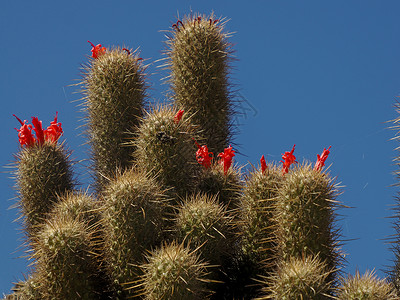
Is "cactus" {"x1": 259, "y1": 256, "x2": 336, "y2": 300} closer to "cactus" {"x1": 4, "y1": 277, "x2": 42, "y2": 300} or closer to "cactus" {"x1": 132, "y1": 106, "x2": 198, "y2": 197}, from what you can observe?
"cactus" {"x1": 132, "y1": 106, "x2": 198, "y2": 197}

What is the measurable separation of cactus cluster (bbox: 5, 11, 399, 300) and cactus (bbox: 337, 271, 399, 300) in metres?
0.01

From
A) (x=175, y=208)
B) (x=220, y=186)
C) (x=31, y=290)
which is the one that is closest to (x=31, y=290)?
(x=31, y=290)

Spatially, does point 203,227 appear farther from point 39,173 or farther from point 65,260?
point 39,173

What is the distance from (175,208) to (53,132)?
2.38 metres

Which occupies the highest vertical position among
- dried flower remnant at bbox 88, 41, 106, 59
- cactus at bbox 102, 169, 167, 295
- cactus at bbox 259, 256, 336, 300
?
dried flower remnant at bbox 88, 41, 106, 59

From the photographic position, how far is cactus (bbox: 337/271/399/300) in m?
6.30

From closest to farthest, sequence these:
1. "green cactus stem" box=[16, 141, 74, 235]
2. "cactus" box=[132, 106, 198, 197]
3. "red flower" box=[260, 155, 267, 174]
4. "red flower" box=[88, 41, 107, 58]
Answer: "cactus" box=[132, 106, 198, 197] → "red flower" box=[260, 155, 267, 174] → "green cactus stem" box=[16, 141, 74, 235] → "red flower" box=[88, 41, 107, 58]

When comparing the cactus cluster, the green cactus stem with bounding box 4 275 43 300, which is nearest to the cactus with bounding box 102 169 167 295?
the cactus cluster

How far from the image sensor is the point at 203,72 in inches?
336

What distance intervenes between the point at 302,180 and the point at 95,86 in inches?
129

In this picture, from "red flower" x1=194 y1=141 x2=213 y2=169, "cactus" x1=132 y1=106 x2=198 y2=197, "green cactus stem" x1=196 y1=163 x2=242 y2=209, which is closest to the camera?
"cactus" x1=132 y1=106 x2=198 y2=197

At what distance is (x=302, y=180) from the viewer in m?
6.65

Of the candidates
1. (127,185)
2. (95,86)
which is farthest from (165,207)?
(95,86)

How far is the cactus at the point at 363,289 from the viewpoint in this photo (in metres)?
6.30
